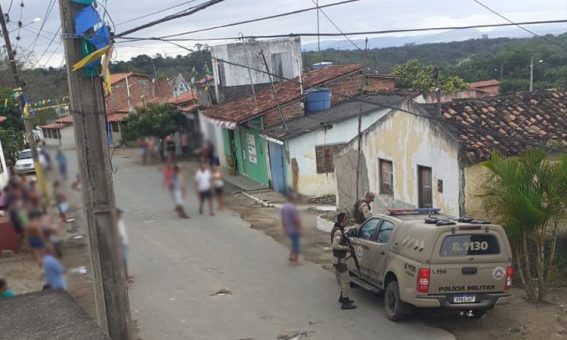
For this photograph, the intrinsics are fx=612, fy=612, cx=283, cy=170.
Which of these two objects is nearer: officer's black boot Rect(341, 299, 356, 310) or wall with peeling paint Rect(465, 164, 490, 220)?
officer's black boot Rect(341, 299, 356, 310)

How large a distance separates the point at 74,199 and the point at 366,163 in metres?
14.5

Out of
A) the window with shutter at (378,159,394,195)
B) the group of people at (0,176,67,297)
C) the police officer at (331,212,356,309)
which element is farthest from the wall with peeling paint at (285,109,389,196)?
the window with shutter at (378,159,394,195)

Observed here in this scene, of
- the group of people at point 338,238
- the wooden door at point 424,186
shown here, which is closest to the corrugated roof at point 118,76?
the group of people at point 338,238

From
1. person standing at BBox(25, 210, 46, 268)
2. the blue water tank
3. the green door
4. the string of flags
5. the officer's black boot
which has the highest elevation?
the string of flags

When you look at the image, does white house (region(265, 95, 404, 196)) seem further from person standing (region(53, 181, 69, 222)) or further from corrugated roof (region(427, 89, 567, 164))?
corrugated roof (region(427, 89, 567, 164))

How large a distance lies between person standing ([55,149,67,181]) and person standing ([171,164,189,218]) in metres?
0.67

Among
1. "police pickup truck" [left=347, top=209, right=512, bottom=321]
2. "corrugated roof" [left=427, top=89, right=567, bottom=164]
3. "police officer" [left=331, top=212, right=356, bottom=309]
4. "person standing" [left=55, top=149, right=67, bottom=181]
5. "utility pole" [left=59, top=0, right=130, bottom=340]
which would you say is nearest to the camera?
"person standing" [left=55, top=149, right=67, bottom=181]

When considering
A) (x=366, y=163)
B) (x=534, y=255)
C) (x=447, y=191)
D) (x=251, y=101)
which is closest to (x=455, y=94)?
(x=366, y=163)

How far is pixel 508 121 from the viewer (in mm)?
14961

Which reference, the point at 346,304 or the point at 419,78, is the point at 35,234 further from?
the point at 419,78

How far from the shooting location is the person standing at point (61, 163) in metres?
2.70

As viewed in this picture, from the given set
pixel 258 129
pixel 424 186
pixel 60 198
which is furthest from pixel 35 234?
pixel 424 186

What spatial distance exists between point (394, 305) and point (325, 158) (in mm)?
5926

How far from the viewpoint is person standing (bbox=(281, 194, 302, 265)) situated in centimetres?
243
